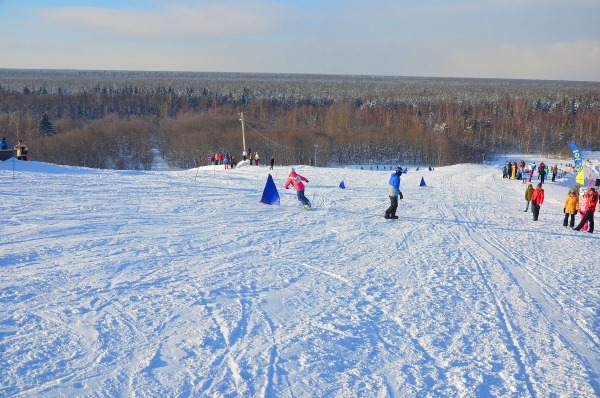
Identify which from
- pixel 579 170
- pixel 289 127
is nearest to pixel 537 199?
pixel 579 170

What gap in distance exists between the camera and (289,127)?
292 feet

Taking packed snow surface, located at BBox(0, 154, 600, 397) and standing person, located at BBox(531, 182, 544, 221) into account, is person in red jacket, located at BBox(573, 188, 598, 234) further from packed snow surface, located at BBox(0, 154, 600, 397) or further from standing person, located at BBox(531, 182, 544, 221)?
standing person, located at BBox(531, 182, 544, 221)

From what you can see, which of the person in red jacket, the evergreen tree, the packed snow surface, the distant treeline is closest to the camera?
the packed snow surface

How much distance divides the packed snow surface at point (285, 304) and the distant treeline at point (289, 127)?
60.5 metres

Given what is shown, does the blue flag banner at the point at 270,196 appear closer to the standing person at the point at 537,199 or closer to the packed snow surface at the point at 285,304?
the packed snow surface at the point at 285,304

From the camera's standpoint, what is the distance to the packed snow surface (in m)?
4.66

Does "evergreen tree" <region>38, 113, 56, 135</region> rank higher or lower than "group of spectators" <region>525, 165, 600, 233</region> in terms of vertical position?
lower

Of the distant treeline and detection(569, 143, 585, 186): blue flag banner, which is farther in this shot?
the distant treeline

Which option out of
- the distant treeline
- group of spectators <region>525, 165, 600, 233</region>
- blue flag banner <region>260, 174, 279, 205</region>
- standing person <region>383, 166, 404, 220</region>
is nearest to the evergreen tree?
the distant treeline

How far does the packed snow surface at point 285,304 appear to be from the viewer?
4660 mm

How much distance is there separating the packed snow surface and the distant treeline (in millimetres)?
60480

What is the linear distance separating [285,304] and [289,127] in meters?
83.9

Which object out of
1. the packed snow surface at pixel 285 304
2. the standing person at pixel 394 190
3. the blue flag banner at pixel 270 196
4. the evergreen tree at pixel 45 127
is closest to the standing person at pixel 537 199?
the packed snow surface at pixel 285 304

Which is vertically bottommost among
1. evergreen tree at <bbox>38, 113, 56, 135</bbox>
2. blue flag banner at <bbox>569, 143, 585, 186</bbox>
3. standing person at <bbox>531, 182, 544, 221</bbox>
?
evergreen tree at <bbox>38, 113, 56, 135</bbox>
